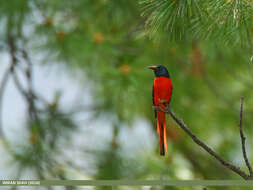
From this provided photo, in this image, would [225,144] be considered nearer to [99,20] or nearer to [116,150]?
[116,150]

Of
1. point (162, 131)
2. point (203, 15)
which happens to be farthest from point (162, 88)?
point (203, 15)

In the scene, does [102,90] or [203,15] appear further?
[102,90]

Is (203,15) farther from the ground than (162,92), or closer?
farther from the ground

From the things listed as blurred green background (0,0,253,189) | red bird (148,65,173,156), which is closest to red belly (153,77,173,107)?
red bird (148,65,173,156)

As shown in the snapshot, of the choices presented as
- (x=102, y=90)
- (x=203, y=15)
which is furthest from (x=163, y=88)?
(x=102, y=90)

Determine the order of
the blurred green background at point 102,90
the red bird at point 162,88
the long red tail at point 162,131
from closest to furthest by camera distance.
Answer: the long red tail at point 162,131
the red bird at point 162,88
the blurred green background at point 102,90

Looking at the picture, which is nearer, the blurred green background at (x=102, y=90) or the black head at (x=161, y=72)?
the black head at (x=161, y=72)

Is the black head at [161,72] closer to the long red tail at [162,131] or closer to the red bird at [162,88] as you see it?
the red bird at [162,88]

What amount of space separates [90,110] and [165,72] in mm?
2438

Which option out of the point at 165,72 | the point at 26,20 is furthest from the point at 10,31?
the point at 165,72

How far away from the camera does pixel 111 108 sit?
388 centimetres

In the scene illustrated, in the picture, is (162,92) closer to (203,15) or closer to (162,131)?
(162,131)

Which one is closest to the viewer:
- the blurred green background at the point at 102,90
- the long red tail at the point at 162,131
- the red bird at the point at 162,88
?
the long red tail at the point at 162,131

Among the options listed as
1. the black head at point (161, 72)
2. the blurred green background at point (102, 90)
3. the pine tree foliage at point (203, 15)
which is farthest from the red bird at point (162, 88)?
the blurred green background at point (102, 90)
